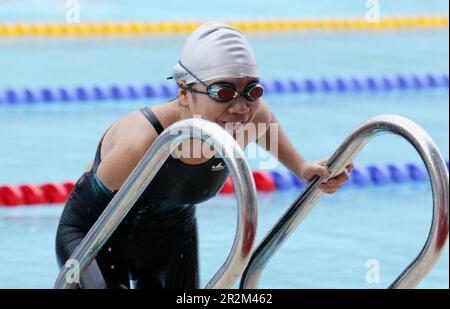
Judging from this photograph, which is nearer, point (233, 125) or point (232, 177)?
point (232, 177)

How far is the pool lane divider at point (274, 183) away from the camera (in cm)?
573

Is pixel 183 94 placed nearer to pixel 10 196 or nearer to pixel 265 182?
pixel 10 196

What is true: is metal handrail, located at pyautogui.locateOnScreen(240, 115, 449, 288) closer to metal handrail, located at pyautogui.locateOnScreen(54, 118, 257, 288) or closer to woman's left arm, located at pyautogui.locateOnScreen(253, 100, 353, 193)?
woman's left arm, located at pyautogui.locateOnScreen(253, 100, 353, 193)

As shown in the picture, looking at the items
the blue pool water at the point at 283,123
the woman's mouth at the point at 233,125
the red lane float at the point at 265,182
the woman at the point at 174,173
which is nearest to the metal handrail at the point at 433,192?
the woman at the point at 174,173

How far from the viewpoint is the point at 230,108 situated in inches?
102

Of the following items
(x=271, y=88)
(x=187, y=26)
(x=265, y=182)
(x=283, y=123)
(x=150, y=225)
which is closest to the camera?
(x=150, y=225)

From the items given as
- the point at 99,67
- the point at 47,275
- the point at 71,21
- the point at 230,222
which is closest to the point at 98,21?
the point at 71,21

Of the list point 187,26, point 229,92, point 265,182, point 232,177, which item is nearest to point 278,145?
point 229,92

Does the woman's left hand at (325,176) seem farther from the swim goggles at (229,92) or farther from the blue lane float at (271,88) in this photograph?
the blue lane float at (271,88)

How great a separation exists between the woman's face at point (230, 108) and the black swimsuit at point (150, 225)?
14 cm

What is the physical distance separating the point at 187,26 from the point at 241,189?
9.27 metres
